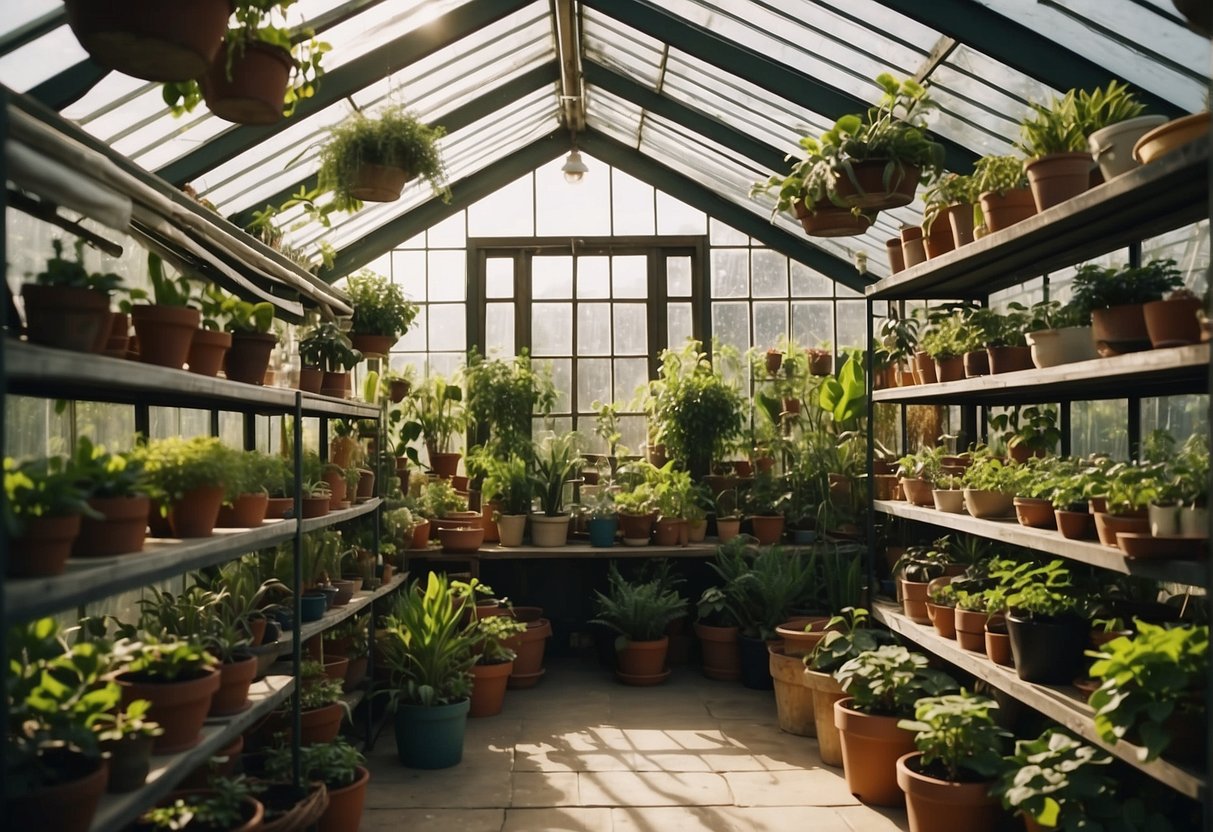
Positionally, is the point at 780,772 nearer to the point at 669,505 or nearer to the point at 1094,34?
the point at 669,505

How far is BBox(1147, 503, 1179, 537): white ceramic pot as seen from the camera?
2.69m

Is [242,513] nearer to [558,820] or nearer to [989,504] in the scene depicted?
[558,820]

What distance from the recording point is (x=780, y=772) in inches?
182

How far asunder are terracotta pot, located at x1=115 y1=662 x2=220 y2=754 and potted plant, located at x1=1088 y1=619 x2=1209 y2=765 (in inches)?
99.3

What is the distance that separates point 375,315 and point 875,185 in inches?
125

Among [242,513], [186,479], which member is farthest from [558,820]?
[186,479]

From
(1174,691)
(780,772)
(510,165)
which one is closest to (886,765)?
(780,772)

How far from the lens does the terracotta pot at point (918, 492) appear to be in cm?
460

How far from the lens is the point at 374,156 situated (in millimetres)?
4855

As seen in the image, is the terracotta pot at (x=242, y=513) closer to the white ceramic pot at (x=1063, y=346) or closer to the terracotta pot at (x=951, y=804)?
the terracotta pot at (x=951, y=804)

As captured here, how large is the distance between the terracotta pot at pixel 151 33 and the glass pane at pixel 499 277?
5.62 m

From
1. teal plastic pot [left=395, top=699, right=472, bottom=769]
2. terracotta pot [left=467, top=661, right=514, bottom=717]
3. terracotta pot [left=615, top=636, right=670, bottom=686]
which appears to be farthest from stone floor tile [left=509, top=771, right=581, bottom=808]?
terracotta pot [left=615, top=636, right=670, bottom=686]

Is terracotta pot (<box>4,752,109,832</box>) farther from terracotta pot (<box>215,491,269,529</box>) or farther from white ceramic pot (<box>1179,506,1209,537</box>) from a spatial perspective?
Result: white ceramic pot (<box>1179,506,1209,537</box>)

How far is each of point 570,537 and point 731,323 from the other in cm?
234
